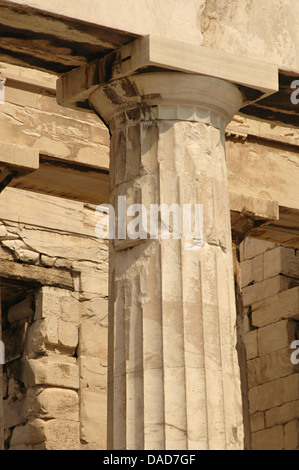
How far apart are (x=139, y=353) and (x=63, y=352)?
4.14 m

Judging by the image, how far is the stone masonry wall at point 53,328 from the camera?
1067 centimetres

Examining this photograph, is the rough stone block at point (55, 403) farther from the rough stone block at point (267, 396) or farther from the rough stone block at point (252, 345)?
the rough stone block at point (252, 345)

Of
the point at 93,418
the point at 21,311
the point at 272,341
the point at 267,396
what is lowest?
the point at 93,418

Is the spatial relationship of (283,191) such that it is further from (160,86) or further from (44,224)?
(160,86)

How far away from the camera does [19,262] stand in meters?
10.9

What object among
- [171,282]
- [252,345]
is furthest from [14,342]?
[171,282]

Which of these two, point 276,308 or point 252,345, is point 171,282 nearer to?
point 276,308

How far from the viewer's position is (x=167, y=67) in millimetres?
7301

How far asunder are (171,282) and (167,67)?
4.57 ft

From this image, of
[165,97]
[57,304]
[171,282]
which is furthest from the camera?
[57,304]

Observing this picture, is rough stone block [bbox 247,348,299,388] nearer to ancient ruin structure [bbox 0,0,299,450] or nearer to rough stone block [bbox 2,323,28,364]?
ancient ruin structure [bbox 0,0,299,450]

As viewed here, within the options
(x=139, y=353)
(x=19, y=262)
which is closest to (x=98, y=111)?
(x=139, y=353)

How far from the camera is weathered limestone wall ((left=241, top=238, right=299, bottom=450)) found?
1334cm

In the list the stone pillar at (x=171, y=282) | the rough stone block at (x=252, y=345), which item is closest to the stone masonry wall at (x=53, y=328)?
the rough stone block at (x=252, y=345)
